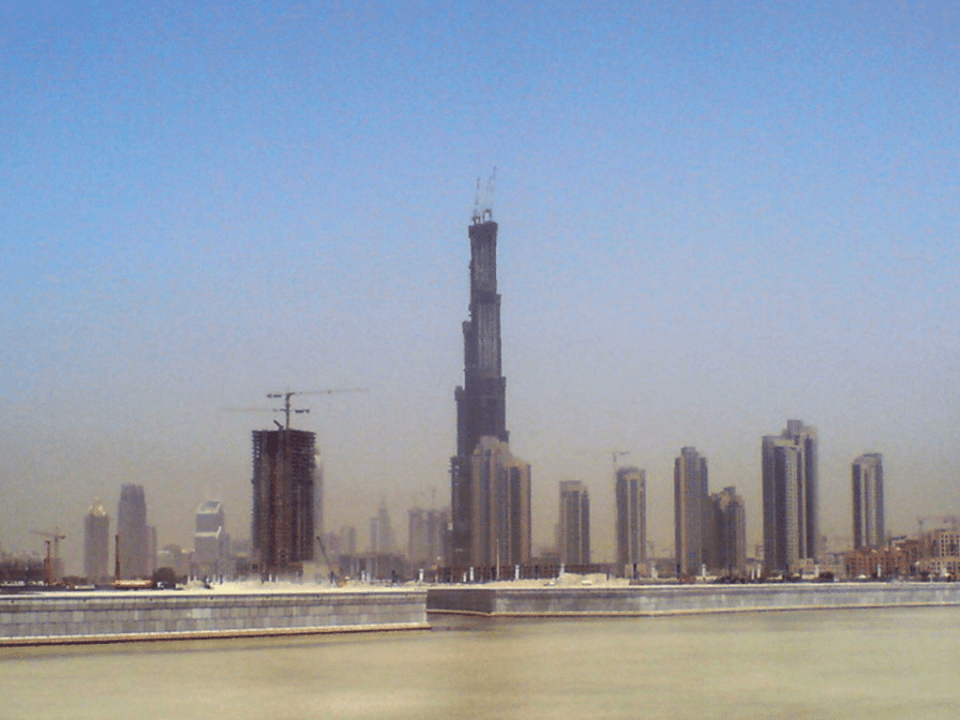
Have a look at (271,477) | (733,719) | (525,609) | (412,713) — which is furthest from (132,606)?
(271,477)

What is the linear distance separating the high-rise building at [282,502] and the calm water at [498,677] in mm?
97883

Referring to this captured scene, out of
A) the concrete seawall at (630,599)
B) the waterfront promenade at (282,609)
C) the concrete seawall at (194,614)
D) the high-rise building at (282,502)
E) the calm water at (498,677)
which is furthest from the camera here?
the high-rise building at (282,502)

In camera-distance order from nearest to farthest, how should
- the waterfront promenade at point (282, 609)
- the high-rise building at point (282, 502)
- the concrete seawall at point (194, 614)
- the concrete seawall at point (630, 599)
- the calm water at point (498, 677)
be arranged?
1. the calm water at point (498, 677)
2. the concrete seawall at point (194, 614)
3. the waterfront promenade at point (282, 609)
4. the concrete seawall at point (630, 599)
5. the high-rise building at point (282, 502)

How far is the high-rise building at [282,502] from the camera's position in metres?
170

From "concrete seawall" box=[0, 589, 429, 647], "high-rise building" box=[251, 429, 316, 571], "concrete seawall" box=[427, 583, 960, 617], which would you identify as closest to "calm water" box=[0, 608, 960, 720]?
"concrete seawall" box=[0, 589, 429, 647]

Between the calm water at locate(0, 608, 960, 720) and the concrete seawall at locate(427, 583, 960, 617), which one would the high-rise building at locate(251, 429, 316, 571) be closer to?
the concrete seawall at locate(427, 583, 960, 617)

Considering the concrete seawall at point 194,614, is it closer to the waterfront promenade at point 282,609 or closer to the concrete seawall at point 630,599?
the waterfront promenade at point 282,609

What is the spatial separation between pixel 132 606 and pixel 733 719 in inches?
1326

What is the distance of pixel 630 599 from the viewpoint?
100500 mm

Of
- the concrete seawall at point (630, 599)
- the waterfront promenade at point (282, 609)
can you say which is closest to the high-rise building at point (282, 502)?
the concrete seawall at point (630, 599)

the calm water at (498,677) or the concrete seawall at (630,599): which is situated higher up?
the calm water at (498,677)

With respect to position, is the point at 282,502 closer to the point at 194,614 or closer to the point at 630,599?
the point at 630,599

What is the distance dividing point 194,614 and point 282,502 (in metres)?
106

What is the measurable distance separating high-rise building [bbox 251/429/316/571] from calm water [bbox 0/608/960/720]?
97883mm
